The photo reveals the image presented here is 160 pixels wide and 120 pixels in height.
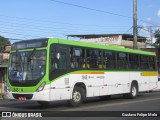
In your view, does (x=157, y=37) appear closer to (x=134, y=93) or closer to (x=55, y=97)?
(x=134, y=93)

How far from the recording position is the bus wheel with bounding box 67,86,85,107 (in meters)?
17.6

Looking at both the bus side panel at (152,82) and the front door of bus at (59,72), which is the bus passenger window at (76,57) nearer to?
the front door of bus at (59,72)

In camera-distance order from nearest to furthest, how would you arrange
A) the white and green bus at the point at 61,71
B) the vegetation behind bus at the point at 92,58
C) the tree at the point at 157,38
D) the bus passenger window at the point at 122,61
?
the white and green bus at the point at 61,71 < the vegetation behind bus at the point at 92,58 < the bus passenger window at the point at 122,61 < the tree at the point at 157,38

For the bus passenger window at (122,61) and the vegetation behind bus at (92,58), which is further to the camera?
the bus passenger window at (122,61)

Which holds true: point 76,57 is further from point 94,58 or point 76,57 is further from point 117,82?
point 117,82

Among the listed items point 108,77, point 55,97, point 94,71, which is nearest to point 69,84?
point 55,97

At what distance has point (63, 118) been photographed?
13.1 metres

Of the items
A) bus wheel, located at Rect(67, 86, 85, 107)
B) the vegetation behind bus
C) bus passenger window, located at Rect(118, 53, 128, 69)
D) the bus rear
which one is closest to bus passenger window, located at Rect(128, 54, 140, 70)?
the vegetation behind bus

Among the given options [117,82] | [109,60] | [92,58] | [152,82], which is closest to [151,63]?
[152,82]

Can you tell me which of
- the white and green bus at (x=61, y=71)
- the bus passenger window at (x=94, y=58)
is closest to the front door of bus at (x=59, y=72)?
the white and green bus at (x=61, y=71)

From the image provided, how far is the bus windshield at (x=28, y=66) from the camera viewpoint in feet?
53.2

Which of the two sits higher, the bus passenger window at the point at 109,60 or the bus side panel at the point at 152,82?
the bus passenger window at the point at 109,60

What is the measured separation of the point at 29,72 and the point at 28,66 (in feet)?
0.87

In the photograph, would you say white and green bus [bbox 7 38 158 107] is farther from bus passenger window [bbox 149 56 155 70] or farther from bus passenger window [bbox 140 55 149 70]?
bus passenger window [bbox 149 56 155 70]
